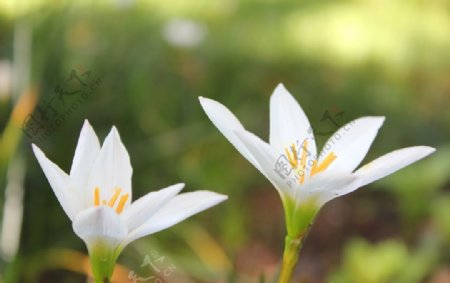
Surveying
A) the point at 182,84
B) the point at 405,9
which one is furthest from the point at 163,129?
the point at 405,9

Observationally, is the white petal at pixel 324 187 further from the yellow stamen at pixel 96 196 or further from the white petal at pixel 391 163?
the yellow stamen at pixel 96 196

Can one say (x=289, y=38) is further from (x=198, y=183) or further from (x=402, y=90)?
(x=198, y=183)

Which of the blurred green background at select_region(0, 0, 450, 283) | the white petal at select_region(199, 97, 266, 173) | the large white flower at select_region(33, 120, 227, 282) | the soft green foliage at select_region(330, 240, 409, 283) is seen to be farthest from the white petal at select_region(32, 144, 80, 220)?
the soft green foliage at select_region(330, 240, 409, 283)

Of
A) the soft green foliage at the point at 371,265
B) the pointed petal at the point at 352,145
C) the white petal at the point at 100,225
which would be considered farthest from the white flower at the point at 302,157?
the soft green foliage at the point at 371,265

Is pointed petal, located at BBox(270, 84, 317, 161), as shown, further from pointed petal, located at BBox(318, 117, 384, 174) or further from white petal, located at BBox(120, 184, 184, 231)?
white petal, located at BBox(120, 184, 184, 231)

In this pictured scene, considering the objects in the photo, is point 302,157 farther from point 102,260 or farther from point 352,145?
point 102,260

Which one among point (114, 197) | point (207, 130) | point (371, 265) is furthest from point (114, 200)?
point (207, 130)
